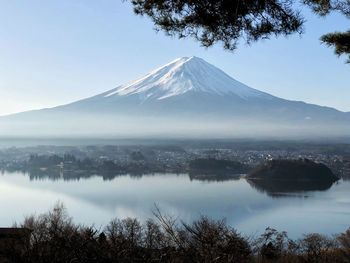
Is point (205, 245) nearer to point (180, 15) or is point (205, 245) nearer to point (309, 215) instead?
point (180, 15)

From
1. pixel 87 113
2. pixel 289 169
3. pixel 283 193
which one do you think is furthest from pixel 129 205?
pixel 87 113

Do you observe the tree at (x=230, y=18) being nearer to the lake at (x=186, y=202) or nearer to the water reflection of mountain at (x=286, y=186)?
the lake at (x=186, y=202)

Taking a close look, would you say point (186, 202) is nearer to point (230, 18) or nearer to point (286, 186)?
point (286, 186)

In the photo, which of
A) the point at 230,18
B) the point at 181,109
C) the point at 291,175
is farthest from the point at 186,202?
the point at 181,109

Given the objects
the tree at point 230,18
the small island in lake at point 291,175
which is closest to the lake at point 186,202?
the small island in lake at point 291,175

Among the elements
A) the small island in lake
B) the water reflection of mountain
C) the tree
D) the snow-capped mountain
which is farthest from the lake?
the snow-capped mountain

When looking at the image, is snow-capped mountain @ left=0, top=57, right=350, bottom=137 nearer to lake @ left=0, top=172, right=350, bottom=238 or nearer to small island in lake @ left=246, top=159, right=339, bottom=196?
small island in lake @ left=246, top=159, right=339, bottom=196
